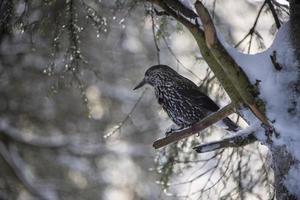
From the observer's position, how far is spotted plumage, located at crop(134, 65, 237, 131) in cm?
405

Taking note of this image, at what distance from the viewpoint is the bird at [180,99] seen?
13.3 feet

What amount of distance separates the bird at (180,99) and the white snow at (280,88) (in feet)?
3.40

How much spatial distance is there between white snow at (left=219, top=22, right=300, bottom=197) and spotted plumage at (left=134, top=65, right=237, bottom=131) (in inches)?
41.6

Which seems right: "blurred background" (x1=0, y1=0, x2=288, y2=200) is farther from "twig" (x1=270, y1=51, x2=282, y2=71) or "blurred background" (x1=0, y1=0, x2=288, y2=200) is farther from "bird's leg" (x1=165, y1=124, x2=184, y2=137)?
"twig" (x1=270, y1=51, x2=282, y2=71)

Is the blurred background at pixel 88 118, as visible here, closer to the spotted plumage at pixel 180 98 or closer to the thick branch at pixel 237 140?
the spotted plumage at pixel 180 98

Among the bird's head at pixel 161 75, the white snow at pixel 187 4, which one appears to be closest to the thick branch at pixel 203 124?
the white snow at pixel 187 4

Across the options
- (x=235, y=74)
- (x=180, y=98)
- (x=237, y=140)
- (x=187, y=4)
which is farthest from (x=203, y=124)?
(x=180, y=98)

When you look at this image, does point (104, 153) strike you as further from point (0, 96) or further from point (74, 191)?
point (0, 96)

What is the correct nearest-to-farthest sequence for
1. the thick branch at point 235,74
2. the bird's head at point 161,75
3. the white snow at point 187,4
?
1. the thick branch at point 235,74
2. the white snow at point 187,4
3. the bird's head at point 161,75

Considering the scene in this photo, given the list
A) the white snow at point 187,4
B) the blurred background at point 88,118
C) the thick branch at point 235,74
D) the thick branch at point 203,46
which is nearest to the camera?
the thick branch at point 235,74

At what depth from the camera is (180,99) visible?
4.14 meters

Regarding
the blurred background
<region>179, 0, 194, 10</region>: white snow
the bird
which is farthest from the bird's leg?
the blurred background

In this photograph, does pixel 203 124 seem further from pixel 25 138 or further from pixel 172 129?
pixel 25 138

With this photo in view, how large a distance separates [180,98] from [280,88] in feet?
4.07
